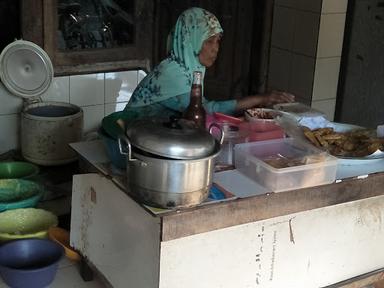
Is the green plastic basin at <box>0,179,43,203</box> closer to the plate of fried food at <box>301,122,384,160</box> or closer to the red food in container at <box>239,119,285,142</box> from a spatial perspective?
the red food in container at <box>239,119,285,142</box>

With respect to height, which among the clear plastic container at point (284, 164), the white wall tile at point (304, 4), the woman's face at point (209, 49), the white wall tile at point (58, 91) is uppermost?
the white wall tile at point (304, 4)

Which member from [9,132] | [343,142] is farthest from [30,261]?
[9,132]

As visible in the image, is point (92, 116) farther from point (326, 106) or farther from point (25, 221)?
point (326, 106)

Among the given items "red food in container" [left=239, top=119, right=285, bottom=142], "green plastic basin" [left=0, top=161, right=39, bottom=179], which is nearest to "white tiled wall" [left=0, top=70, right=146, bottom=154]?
"green plastic basin" [left=0, top=161, right=39, bottom=179]

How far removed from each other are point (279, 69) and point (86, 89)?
1214mm

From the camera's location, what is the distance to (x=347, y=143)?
1967 mm

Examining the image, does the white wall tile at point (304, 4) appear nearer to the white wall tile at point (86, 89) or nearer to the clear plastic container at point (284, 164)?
the white wall tile at point (86, 89)

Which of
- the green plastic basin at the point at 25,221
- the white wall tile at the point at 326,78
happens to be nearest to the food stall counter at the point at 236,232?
the green plastic basin at the point at 25,221

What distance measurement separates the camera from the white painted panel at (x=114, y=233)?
5.28 ft

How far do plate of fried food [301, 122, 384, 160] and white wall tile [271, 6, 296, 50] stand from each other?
170 cm

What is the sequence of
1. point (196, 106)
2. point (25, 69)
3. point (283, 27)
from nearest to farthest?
point (196, 106)
point (25, 69)
point (283, 27)

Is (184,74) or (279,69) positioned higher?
(184,74)

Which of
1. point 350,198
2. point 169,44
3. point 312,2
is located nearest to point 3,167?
point 169,44

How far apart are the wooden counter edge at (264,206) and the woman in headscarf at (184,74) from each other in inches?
22.8
